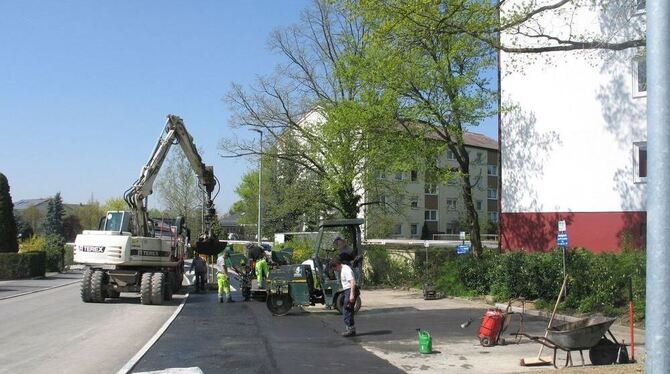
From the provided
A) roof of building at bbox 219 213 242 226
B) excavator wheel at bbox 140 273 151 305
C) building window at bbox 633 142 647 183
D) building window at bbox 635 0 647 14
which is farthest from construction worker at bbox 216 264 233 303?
roof of building at bbox 219 213 242 226

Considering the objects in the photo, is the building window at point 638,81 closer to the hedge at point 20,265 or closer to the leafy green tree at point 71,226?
the hedge at point 20,265

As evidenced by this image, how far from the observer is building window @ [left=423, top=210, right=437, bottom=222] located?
62.2m

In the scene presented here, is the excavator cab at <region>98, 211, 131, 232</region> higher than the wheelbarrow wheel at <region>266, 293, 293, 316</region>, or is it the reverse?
the excavator cab at <region>98, 211, 131, 232</region>

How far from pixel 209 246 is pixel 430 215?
40.5 meters

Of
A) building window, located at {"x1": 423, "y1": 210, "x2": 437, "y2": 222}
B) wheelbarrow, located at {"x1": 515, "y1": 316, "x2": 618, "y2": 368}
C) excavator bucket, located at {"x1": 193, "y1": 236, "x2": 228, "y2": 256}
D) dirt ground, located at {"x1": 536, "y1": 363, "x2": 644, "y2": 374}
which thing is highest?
building window, located at {"x1": 423, "y1": 210, "x2": 437, "y2": 222}

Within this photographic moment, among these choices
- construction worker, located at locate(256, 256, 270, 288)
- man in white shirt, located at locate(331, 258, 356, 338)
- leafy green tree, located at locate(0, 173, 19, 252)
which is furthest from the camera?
leafy green tree, located at locate(0, 173, 19, 252)

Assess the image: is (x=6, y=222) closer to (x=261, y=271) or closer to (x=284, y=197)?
(x=284, y=197)

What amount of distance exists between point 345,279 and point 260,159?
20.7 metres

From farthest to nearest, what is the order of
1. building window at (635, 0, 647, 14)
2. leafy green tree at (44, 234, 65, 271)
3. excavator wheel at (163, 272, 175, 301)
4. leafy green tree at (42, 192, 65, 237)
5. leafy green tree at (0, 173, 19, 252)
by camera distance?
leafy green tree at (42, 192, 65, 237) → leafy green tree at (44, 234, 65, 271) → leafy green tree at (0, 173, 19, 252) → excavator wheel at (163, 272, 175, 301) → building window at (635, 0, 647, 14)

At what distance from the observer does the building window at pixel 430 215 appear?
62.2 metres

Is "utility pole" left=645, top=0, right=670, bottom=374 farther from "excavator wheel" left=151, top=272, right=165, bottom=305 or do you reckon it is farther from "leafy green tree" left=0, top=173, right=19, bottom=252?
"leafy green tree" left=0, top=173, right=19, bottom=252

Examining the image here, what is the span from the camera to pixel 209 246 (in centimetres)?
2442

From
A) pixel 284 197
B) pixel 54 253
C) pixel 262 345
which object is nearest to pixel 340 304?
pixel 262 345

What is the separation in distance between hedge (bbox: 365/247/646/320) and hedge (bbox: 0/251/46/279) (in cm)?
2484
